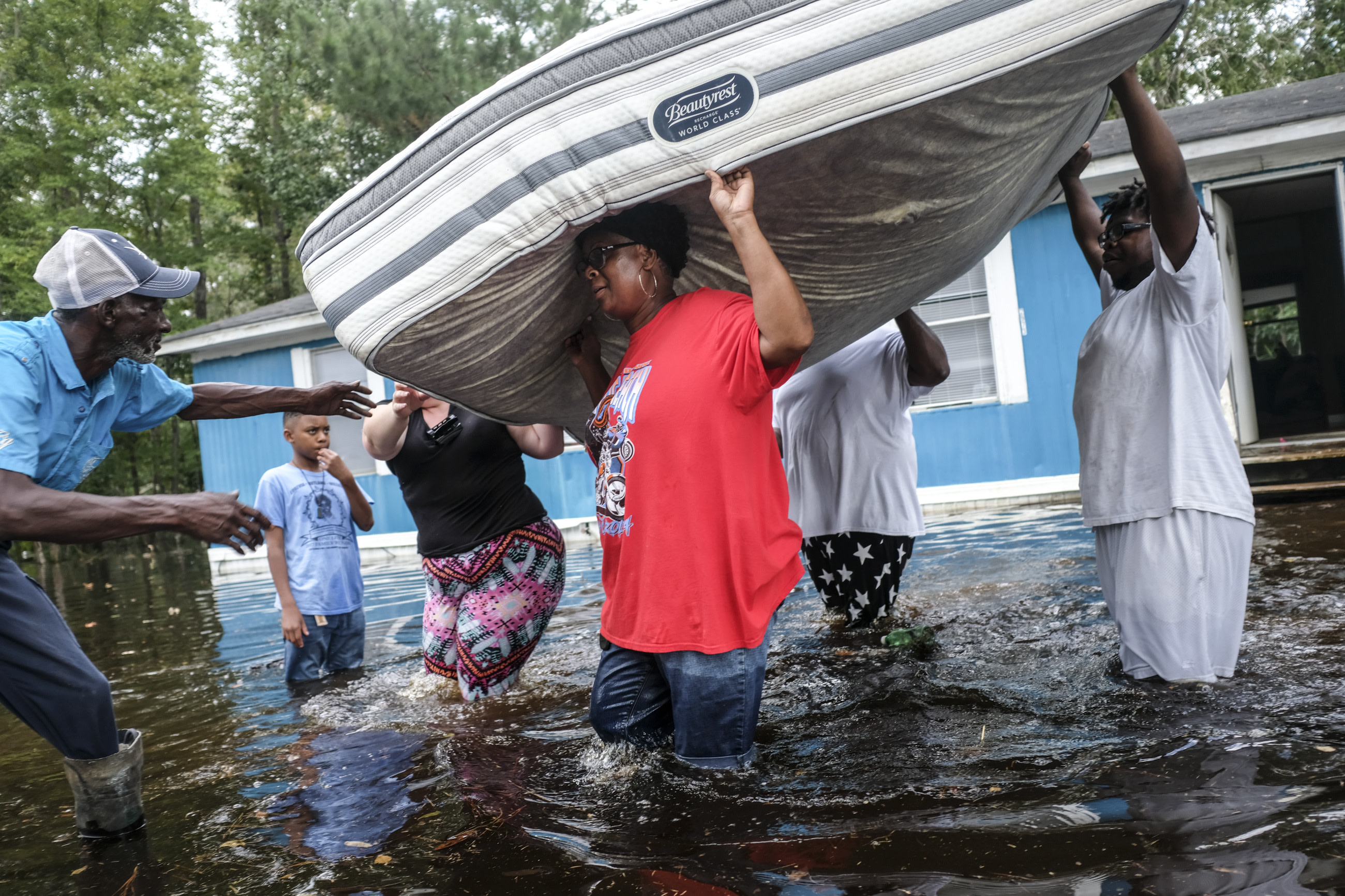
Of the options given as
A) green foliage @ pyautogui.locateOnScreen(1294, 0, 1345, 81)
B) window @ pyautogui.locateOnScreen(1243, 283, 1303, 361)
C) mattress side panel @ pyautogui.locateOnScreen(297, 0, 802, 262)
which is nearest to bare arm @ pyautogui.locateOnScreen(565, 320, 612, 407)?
mattress side panel @ pyautogui.locateOnScreen(297, 0, 802, 262)

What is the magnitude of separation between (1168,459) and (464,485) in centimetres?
274

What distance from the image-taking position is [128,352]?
3.18 meters

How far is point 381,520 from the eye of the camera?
1389 cm

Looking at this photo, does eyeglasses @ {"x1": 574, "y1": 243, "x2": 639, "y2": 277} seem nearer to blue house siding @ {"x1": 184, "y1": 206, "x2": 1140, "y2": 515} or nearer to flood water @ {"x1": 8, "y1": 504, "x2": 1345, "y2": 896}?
flood water @ {"x1": 8, "y1": 504, "x2": 1345, "y2": 896}

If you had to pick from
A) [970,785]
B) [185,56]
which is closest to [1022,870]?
[970,785]

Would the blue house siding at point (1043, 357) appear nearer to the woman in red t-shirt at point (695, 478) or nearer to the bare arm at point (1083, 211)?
the bare arm at point (1083, 211)

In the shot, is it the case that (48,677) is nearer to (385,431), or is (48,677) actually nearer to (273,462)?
(385,431)

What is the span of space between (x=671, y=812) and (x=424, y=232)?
1700mm

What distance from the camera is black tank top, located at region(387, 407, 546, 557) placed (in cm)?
416

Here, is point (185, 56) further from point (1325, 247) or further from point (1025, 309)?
point (1325, 247)

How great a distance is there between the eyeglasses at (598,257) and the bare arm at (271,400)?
1.45 metres

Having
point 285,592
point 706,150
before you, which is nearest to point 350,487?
point 285,592

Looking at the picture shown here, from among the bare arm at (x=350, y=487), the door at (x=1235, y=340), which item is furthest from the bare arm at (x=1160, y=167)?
the door at (x=1235, y=340)

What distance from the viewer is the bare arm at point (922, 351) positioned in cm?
424
